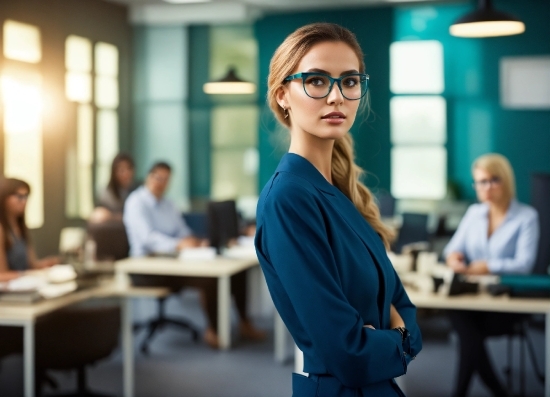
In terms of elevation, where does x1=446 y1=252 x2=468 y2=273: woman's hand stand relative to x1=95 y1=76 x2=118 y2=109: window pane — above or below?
below

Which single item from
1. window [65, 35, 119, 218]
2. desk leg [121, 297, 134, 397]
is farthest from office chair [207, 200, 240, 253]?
window [65, 35, 119, 218]

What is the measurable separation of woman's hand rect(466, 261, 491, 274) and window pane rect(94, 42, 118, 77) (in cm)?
656

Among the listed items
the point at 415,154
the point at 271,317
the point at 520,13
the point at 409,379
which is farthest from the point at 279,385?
the point at 520,13

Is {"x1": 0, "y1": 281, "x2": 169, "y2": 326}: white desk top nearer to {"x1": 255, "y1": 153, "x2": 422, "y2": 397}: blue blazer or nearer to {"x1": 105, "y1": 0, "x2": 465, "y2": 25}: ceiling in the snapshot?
{"x1": 255, "y1": 153, "x2": 422, "y2": 397}: blue blazer

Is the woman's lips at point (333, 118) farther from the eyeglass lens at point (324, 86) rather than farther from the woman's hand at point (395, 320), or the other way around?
the woman's hand at point (395, 320)

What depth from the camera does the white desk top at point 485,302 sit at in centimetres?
381

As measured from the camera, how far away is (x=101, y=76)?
32.4ft

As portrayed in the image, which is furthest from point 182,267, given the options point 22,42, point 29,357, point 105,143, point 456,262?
point 105,143

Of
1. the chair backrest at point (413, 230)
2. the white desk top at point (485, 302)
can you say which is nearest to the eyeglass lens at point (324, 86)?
the white desk top at point (485, 302)

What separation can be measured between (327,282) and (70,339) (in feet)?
9.48

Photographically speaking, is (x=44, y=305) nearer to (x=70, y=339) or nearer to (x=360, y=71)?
(x=70, y=339)

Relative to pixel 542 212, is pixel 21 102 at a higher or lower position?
higher

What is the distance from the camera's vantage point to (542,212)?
177 inches

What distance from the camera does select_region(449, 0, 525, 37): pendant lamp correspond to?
5.24 m
